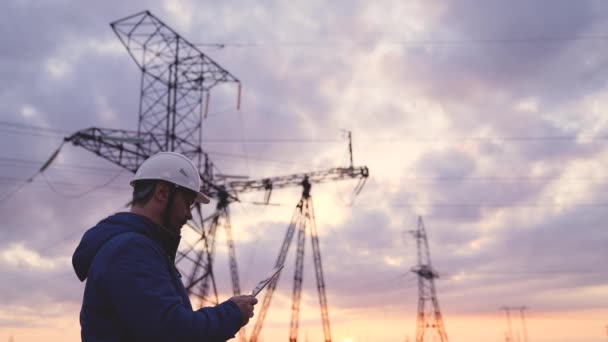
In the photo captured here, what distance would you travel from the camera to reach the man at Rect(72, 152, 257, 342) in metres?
3.54

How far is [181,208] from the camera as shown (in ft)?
14.3

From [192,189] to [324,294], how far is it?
190 ft

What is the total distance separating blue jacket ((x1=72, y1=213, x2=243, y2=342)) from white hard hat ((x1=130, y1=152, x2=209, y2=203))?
1.43 ft

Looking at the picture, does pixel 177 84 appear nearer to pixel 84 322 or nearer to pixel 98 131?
pixel 98 131

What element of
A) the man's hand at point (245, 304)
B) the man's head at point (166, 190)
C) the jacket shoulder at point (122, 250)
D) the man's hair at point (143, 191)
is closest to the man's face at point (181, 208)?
the man's head at point (166, 190)

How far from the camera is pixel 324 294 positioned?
6119 centimetres

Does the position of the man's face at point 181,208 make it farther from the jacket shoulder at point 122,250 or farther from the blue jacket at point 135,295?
the jacket shoulder at point 122,250

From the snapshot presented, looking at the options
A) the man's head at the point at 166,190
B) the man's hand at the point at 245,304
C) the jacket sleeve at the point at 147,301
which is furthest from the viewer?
the man's head at the point at 166,190

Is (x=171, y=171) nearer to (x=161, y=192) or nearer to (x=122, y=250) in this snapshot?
(x=161, y=192)

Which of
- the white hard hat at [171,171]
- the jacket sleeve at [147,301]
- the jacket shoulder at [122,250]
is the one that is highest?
the white hard hat at [171,171]

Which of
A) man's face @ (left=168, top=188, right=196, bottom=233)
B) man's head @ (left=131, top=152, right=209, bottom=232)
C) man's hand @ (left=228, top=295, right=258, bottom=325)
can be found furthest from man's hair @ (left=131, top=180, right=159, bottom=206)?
man's hand @ (left=228, top=295, right=258, bottom=325)

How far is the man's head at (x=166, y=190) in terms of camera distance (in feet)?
13.9

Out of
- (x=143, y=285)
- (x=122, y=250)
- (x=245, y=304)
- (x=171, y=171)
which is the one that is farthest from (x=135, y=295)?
(x=171, y=171)

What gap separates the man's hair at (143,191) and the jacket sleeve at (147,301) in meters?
0.59
